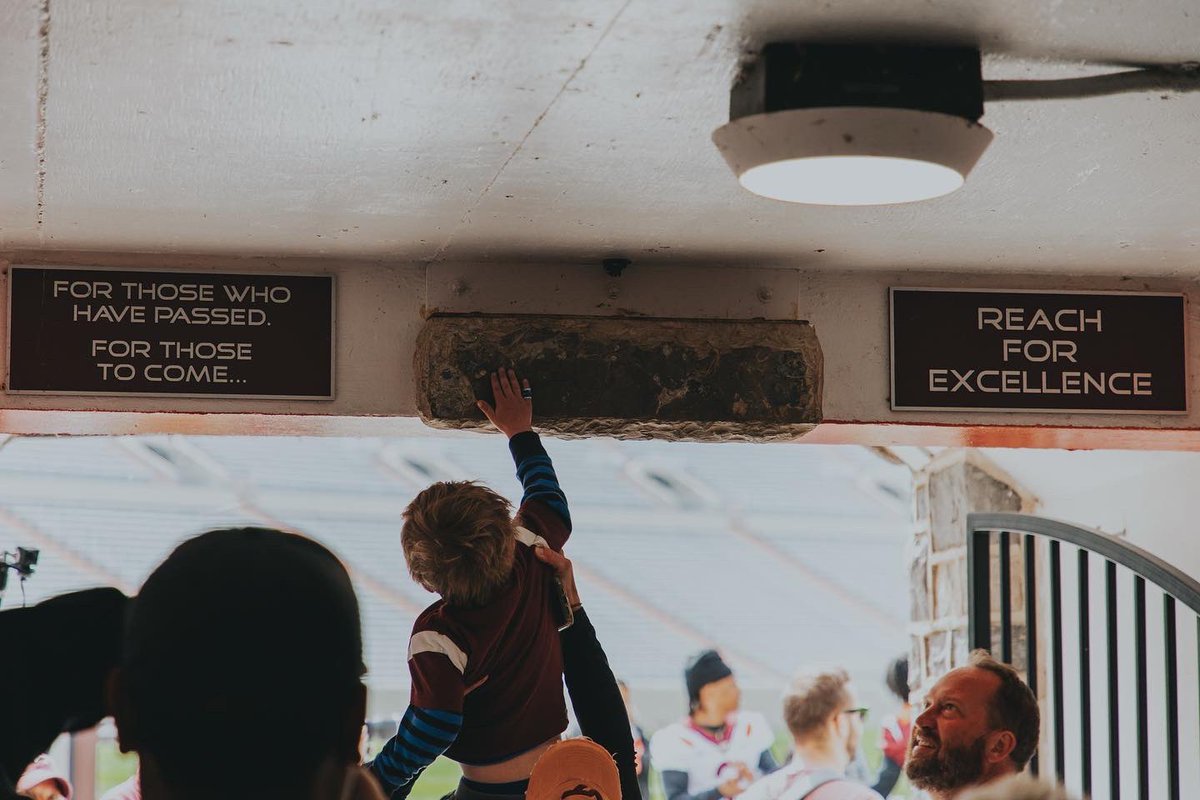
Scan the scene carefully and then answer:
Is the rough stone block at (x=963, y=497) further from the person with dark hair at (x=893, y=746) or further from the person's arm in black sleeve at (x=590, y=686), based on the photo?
the person's arm in black sleeve at (x=590, y=686)

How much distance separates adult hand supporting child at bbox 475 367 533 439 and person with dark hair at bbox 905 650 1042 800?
1178mm

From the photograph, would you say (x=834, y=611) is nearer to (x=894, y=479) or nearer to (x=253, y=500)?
(x=894, y=479)

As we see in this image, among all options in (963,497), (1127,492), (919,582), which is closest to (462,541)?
(1127,492)

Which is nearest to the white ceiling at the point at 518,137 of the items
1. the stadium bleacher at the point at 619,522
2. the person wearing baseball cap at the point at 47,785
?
the person wearing baseball cap at the point at 47,785

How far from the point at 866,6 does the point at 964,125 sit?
0.23 m

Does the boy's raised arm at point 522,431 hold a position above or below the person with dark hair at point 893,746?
above

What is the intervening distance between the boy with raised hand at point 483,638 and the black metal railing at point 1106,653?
157cm

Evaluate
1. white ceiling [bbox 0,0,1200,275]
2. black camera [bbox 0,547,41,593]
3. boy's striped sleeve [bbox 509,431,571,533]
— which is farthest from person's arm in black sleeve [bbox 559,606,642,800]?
black camera [bbox 0,547,41,593]

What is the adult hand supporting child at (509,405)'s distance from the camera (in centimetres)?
319

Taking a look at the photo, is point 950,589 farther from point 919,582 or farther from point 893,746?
point 893,746

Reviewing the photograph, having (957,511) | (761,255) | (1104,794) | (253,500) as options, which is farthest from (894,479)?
(761,255)

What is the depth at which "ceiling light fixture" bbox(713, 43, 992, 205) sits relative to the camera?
198 cm

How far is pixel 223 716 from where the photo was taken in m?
0.95

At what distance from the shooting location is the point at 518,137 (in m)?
2.48
